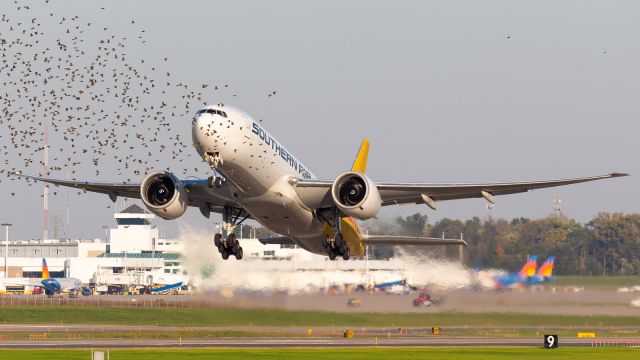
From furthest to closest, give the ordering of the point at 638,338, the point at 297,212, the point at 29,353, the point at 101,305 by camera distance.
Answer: the point at 101,305 < the point at 638,338 < the point at 29,353 < the point at 297,212

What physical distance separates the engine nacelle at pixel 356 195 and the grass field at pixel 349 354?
54.2 ft

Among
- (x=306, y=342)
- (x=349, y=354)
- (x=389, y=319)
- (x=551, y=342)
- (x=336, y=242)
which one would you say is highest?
(x=336, y=242)

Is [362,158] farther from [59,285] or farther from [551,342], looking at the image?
[59,285]

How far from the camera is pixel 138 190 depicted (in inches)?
1869

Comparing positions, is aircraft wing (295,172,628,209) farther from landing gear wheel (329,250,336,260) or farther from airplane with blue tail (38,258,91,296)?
airplane with blue tail (38,258,91,296)

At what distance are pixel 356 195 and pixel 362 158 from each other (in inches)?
Answer: 549

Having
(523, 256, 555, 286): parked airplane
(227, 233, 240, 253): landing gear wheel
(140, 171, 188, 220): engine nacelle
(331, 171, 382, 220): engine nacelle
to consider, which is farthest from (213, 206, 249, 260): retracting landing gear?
(523, 256, 555, 286): parked airplane

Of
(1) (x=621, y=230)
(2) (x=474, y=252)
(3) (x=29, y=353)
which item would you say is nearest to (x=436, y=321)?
(2) (x=474, y=252)

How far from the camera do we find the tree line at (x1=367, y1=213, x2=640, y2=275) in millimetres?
66938

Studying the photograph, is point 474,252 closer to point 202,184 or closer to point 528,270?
point 528,270

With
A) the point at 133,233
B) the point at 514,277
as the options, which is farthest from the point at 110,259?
the point at 514,277

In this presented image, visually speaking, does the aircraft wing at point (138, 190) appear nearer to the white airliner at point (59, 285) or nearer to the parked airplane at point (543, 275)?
the parked airplane at point (543, 275)

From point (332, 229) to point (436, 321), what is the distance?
82.9 feet

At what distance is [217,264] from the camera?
213 ft
